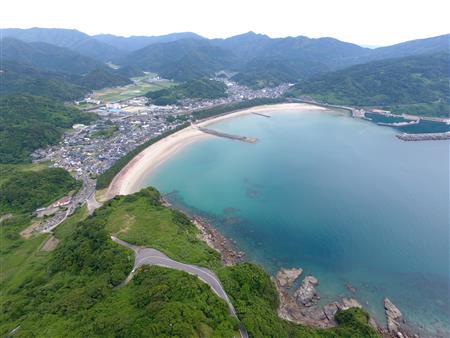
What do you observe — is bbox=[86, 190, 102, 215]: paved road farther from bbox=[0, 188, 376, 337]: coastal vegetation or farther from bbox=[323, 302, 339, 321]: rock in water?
bbox=[323, 302, 339, 321]: rock in water

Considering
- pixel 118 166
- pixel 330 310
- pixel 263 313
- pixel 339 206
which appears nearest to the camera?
pixel 263 313

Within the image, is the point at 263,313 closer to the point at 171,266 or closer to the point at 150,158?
the point at 171,266

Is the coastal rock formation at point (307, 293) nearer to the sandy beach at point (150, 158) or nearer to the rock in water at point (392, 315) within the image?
the rock in water at point (392, 315)

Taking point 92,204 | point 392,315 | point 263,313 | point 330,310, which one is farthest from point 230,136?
point 263,313

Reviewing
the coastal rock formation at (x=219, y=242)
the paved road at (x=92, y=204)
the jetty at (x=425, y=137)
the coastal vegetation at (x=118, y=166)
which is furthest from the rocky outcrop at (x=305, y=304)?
the jetty at (x=425, y=137)

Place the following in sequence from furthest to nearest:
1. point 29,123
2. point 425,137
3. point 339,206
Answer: point 425,137 → point 29,123 → point 339,206

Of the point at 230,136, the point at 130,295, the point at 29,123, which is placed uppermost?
the point at 29,123
